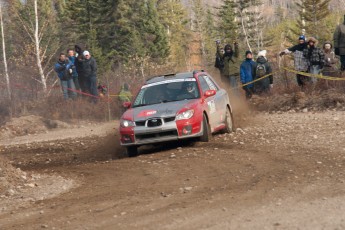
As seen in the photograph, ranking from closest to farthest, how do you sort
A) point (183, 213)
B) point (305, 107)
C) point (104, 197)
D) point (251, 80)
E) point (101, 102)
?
1. point (183, 213)
2. point (104, 197)
3. point (305, 107)
4. point (251, 80)
5. point (101, 102)

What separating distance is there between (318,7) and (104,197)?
76724 mm

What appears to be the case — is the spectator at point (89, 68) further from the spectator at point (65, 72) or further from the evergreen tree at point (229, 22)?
the evergreen tree at point (229, 22)

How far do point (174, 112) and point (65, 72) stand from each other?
12.4m

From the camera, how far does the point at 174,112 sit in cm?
1305

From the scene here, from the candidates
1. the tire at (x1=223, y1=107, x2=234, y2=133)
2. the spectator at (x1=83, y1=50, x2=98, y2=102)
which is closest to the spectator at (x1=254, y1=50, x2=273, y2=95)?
the spectator at (x1=83, y1=50, x2=98, y2=102)

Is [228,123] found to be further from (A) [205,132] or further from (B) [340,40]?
(B) [340,40]

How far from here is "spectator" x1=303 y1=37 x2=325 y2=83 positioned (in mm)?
20516

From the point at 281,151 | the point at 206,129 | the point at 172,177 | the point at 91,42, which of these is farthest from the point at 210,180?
the point at 91,42

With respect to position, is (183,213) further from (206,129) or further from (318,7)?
(318,7)

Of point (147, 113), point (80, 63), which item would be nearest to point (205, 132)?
point (147, 113)

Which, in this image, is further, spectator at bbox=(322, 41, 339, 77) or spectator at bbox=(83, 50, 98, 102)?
spectator at bbox=(83, 50, 98, 102)

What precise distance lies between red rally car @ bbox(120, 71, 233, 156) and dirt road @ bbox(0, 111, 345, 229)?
0.32 metres

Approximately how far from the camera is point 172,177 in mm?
9867

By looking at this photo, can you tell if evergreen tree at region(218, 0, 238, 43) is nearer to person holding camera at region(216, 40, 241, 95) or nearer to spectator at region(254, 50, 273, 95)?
person holding camera at region(216, 40, 241, 95)
